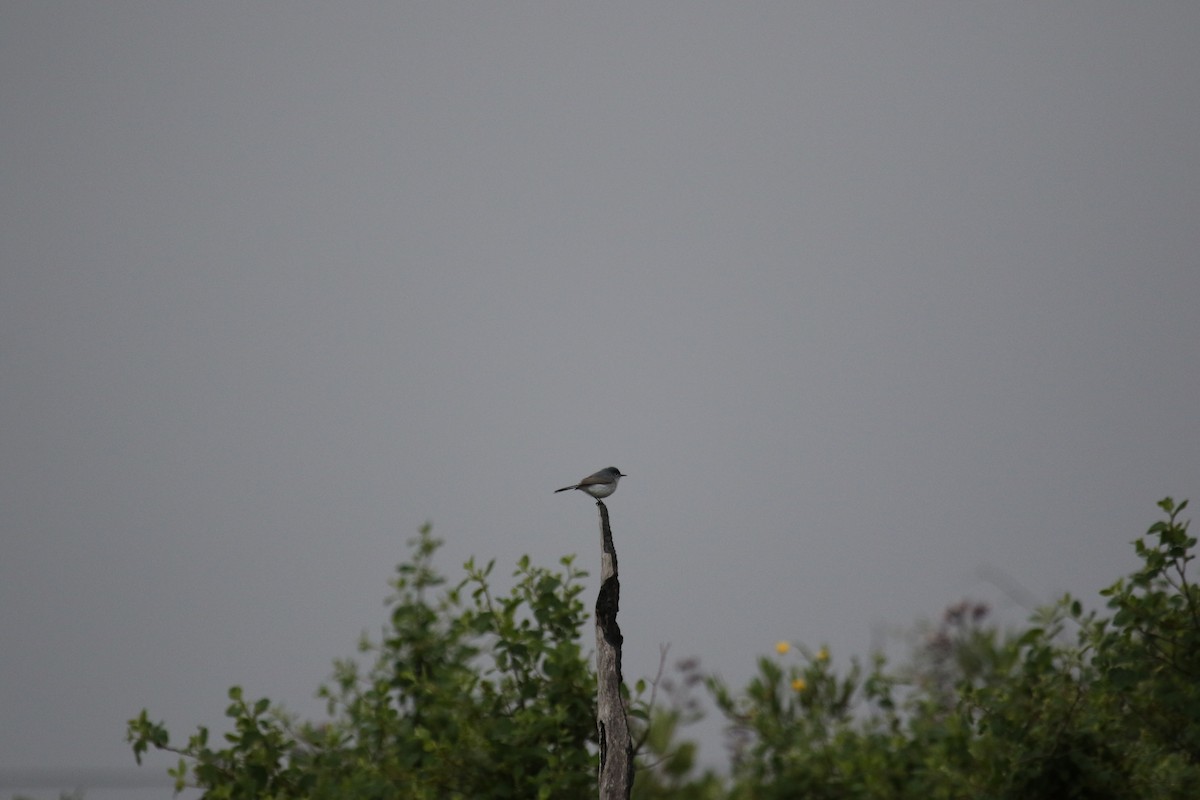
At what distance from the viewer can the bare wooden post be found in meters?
4.10

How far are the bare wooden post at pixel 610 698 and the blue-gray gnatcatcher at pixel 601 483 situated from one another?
50 centimetres

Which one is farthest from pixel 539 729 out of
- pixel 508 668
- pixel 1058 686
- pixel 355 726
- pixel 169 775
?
pixel 1058 686

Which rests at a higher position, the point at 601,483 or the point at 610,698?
the point at 601,483

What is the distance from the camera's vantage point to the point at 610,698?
418cm

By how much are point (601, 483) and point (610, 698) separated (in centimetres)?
112

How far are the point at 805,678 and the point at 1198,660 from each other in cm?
342

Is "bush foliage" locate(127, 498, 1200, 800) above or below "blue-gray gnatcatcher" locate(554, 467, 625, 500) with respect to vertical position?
below

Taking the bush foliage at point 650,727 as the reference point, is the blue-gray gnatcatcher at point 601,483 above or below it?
above

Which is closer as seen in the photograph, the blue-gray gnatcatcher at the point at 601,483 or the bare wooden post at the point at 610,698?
the bare wooden post at the point at 610,698

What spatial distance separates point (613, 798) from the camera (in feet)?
13.4

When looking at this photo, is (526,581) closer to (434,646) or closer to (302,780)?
(434,646)

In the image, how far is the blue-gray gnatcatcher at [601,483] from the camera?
4934 mm

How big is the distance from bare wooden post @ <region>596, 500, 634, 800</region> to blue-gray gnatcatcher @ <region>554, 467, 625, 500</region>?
499mm

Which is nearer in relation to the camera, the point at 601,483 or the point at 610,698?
the point at 610,698
